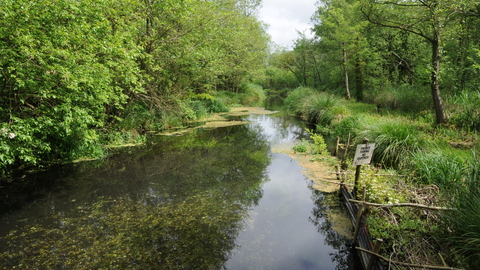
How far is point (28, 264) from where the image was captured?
3766mm

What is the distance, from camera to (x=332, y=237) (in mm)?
4711

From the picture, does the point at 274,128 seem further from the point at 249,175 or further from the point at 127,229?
the point at 127,229

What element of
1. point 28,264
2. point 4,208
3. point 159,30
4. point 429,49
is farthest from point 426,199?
point 429,49

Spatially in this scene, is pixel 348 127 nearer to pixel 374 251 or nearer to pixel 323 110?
pixel 323 110

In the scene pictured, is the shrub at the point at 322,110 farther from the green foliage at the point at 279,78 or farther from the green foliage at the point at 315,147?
the green foliage at the point at 279,78

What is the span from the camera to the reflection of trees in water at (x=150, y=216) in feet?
13.1

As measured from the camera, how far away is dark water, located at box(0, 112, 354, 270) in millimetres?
4027

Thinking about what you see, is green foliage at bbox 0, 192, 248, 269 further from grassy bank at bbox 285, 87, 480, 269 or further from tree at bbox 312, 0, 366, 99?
tree at bbox 312, 0, 366, 99

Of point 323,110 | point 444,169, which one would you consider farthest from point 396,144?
point 323,110

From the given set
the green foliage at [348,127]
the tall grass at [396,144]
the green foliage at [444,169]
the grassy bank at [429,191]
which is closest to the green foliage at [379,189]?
the grassy bank at [429,191]

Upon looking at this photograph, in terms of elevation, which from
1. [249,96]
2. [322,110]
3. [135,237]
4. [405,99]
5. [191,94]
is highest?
[191,94]

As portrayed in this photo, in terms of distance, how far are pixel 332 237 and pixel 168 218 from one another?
308 cm

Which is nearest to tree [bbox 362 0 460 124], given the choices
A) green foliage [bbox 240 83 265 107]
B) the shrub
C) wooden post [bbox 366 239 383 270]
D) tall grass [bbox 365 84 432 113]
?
tall grass [bbox 365 84 432 113]

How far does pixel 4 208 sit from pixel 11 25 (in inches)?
146
